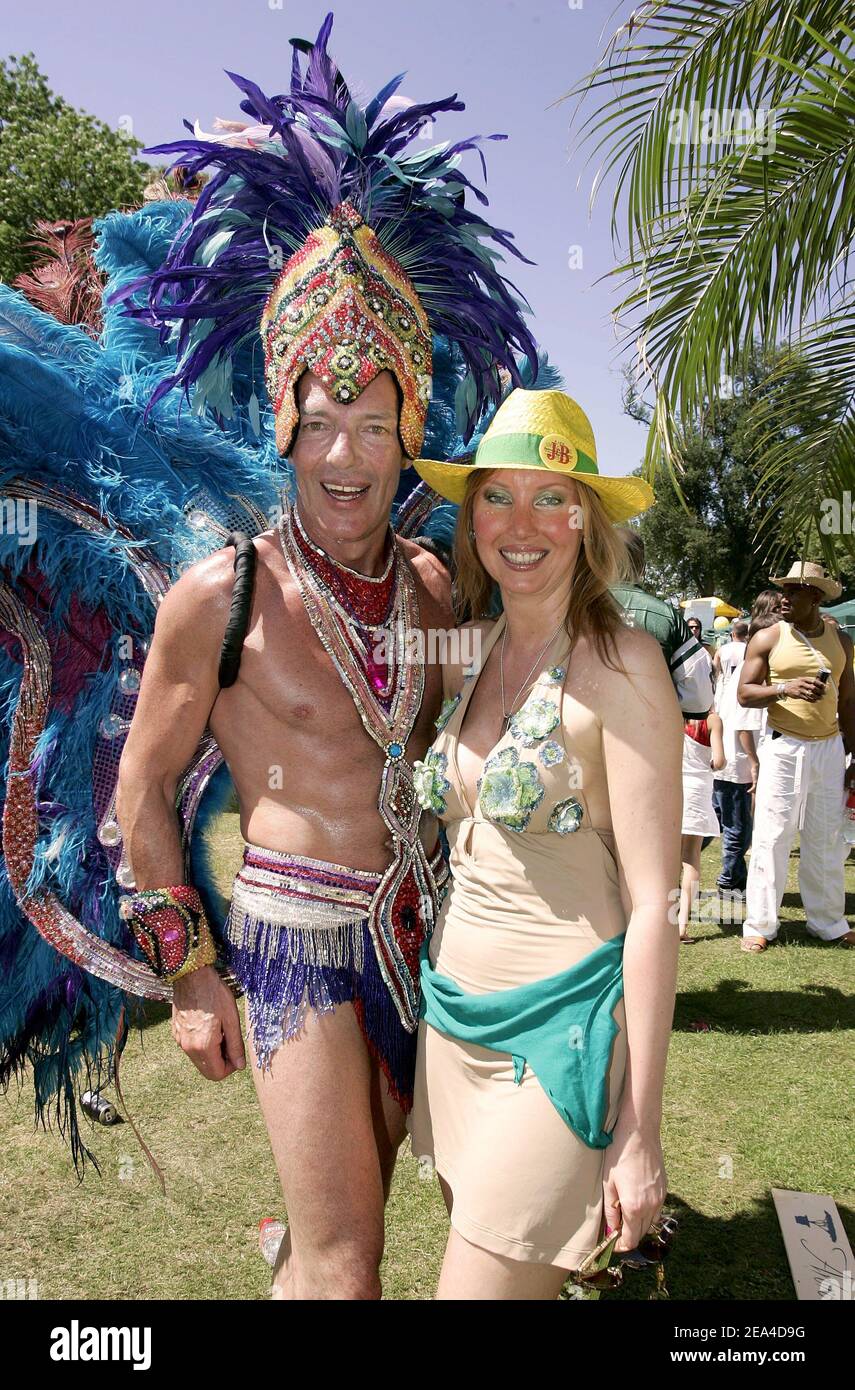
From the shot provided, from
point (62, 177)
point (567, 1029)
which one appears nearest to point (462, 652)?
point (567, 1029)

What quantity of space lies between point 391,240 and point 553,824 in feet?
4.58

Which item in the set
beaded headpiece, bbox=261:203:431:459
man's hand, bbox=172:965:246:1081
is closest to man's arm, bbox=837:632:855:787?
beaded headpiece, bbox=261:203:431:459

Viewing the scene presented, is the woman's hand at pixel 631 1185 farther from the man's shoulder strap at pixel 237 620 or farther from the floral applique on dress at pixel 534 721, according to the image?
the man's shoulder strap at pixel 237 620

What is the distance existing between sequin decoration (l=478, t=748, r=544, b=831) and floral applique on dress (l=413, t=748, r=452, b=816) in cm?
12

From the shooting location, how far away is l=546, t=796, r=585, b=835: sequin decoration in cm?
175

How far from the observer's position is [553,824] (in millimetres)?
1760

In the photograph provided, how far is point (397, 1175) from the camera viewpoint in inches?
131

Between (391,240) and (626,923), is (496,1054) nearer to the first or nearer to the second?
(626,923)

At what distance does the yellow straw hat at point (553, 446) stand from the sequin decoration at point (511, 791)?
0.55 meters

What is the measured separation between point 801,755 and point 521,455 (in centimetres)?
423

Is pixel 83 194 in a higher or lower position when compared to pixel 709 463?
higher

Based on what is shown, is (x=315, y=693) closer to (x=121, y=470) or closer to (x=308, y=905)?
(x=308, y=905)

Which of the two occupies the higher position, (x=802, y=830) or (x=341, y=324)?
(x=341, y=324)

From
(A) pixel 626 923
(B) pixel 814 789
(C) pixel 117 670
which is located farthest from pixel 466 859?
(B) pixel 814 789
